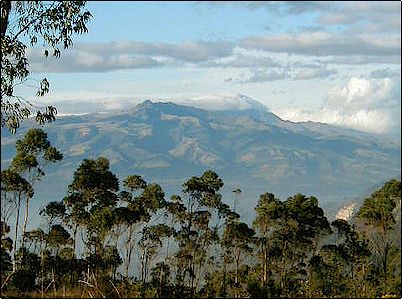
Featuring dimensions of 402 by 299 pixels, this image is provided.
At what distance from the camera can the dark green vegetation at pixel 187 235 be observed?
43.1 meters

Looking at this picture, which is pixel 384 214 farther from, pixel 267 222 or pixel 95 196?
pixel 95 196

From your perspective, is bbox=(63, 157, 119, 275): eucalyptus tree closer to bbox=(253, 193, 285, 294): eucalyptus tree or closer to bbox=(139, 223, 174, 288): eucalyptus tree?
bbox=(139, 223, 174, 288): eucalyptus tree

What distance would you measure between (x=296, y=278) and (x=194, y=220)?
10.2m

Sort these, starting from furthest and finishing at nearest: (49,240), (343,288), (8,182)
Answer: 1. (343,288)
2. (49,240)
3. (8,182)

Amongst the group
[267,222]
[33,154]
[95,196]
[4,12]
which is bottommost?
[267,222]

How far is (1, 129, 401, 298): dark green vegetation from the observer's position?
141 ft

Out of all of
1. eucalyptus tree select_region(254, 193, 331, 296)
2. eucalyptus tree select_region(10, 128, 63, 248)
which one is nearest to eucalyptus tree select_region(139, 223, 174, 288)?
eucalyptus tree select_region(254, 193, 331, 296)

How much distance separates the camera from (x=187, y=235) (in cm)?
5203

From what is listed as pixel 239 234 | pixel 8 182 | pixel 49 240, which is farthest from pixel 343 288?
pixel 8 182

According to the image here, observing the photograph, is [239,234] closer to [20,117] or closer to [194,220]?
[194,220]

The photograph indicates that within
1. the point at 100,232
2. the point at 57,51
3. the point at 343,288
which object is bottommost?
the point at 343,288

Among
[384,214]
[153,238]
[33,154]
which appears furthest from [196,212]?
[33,154]

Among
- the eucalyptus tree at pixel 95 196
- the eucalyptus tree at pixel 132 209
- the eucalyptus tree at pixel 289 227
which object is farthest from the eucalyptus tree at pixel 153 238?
the eucalyptus tree at pixel 289 227

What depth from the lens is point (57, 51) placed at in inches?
816
